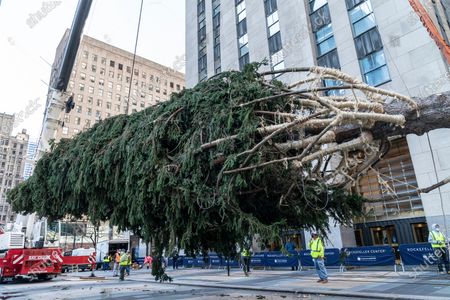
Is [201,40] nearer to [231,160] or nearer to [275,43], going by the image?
[275,43]

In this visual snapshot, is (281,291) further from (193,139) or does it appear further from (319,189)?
(193,139)

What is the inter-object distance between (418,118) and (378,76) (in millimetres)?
16076

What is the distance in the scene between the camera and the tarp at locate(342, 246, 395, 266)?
13.7m

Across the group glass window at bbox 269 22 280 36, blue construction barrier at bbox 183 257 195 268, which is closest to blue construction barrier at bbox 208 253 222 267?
blue construction barrier at bbox 183 257 195 268

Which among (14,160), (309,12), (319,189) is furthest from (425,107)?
(14,160)

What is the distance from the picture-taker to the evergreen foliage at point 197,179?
4711 mm

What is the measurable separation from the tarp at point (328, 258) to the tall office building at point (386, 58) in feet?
7.28

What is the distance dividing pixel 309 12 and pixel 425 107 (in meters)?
21.5

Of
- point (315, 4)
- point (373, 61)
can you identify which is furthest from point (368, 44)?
point (315, 4)

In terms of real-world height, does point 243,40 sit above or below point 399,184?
above

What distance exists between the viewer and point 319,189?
18.5 ft

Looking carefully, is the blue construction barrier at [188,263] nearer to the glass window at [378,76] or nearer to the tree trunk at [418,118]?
the glass window at [378,76]

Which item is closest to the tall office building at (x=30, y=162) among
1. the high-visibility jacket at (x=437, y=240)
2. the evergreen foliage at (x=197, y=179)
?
the evergreen foliage at (x=197, y=179)

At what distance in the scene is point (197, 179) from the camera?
4754mm
